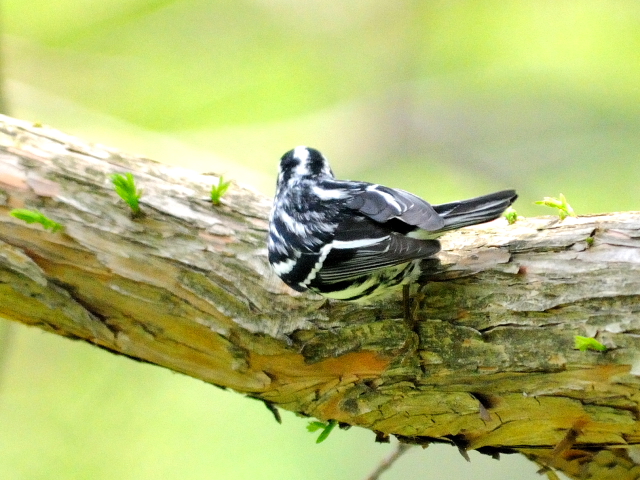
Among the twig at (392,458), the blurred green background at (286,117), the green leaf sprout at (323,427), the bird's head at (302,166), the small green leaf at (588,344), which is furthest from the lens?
the blurred green background at (286,117)

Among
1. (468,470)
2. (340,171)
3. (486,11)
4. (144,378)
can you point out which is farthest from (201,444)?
(486,11)

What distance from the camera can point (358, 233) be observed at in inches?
70.4

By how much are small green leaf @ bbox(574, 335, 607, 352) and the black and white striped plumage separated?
0.39 meters

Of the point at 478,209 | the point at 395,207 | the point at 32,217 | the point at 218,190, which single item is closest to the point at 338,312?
the point at 395,207

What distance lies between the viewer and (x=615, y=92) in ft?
14.9

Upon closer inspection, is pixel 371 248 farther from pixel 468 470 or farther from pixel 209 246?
pixel 468 470

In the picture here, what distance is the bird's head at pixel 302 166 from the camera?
221 centimetres

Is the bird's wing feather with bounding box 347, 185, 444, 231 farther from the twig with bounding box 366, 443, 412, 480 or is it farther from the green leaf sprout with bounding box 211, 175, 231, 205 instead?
the twig with bounding box 366, 443, 412, 480

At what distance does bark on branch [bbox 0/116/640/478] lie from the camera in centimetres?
161

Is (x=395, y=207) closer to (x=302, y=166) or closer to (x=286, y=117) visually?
(x=302, y=166)

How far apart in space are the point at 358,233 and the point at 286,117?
3304 mm

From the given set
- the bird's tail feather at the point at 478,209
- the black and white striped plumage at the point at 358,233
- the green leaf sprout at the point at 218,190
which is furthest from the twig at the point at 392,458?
the green leaf sprout at the point at 218,190

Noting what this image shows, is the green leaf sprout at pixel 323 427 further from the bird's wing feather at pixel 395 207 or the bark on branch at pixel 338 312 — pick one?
the bird's wing feather at pixel 395 207

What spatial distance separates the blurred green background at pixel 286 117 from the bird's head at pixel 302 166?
6.21 feet
